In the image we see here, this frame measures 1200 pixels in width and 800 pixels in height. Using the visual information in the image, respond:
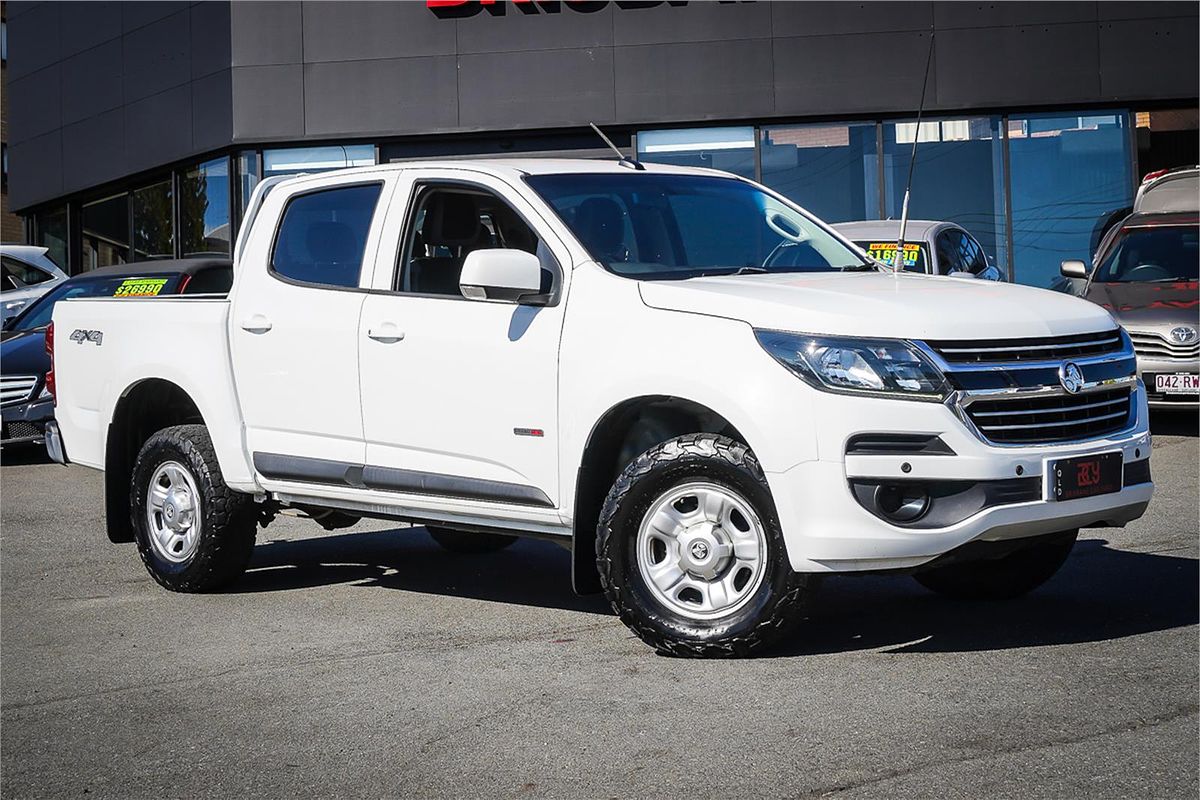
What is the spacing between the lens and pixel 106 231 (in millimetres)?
27297

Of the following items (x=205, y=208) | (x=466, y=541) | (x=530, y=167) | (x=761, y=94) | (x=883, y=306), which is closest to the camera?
(x=883, y=306)

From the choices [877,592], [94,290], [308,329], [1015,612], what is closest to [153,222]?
[94,290]

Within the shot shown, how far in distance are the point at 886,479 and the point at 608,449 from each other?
1210 mm

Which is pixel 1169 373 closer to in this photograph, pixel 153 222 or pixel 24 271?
pixel 24 271

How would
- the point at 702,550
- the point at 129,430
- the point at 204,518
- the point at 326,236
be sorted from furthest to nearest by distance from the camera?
the point at 129,430, the point at 204,518, the point at 326,236, the point at 702,550

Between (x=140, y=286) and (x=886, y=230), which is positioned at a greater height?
(x=886, y=230)

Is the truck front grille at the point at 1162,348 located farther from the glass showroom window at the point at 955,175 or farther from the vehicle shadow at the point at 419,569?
the glass showroom window at the point at 955,175

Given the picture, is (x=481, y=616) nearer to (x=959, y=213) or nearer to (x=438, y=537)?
(x=438, y=537)

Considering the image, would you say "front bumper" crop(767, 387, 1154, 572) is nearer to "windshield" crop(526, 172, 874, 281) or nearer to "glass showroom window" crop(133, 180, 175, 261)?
"windshield" crop(526, 172, 874, 281)

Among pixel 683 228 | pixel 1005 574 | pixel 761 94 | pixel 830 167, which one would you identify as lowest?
pixel 1005 574

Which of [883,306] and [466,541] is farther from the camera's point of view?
[466,541]

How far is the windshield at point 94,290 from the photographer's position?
13766 millimetres

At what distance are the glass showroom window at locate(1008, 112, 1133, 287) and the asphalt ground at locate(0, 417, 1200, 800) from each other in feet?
42.2

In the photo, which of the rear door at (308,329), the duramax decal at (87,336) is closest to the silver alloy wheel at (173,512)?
the rear door at (308,329)
